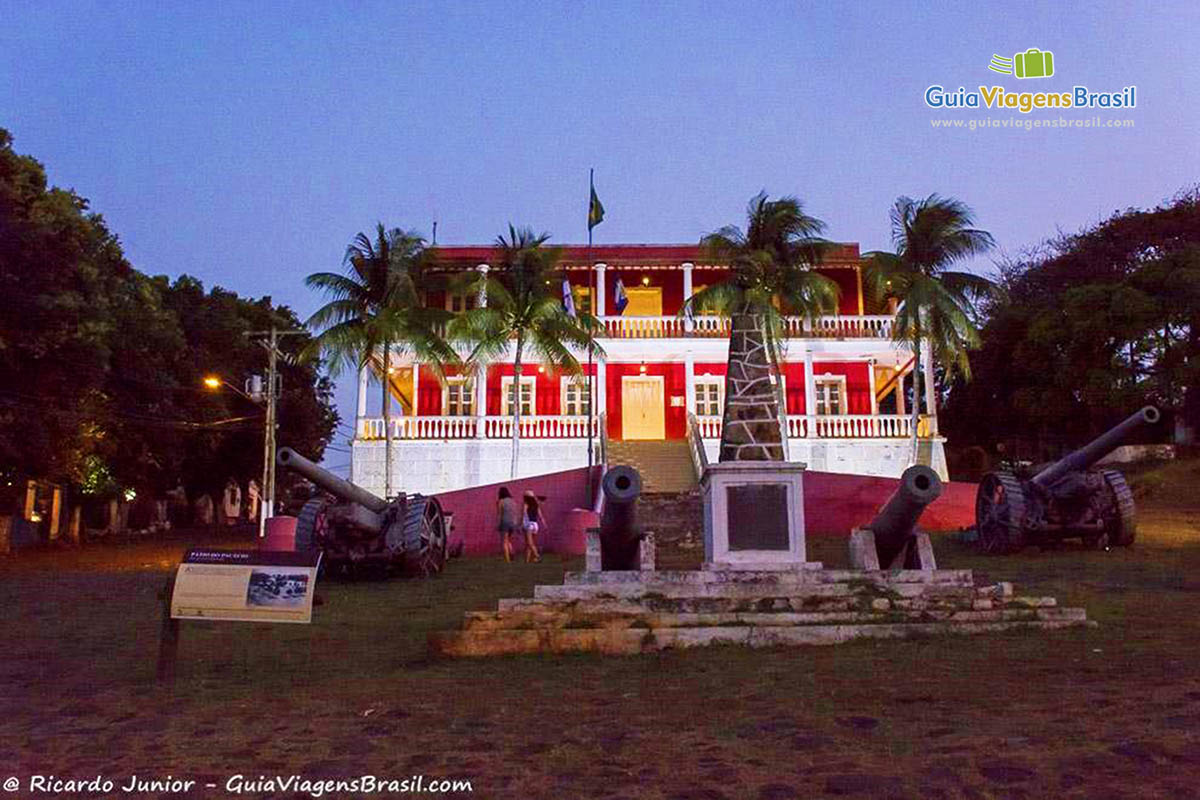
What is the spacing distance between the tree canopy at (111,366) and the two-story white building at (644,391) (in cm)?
647

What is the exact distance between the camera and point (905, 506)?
31.0ft

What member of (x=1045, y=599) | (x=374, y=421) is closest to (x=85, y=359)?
(x=374, y=421)

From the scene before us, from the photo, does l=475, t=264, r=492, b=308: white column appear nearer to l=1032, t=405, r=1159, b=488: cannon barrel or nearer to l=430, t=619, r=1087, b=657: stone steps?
l=1032, t=405, r=1159, b=488: cannon barrel

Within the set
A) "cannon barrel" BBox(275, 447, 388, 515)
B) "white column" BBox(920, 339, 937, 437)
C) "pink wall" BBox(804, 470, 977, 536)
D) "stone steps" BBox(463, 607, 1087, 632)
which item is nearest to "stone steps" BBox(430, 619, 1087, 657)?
"stone steps" BBox(463, 607, 1087, 632)

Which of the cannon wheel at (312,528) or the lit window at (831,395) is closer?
the cannon wheel at (312,528)

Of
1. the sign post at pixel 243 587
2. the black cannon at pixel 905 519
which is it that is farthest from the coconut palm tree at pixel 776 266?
the sign post at pixel 243 587

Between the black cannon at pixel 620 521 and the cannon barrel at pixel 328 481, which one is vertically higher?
the cannon barrel at pixel 328 481

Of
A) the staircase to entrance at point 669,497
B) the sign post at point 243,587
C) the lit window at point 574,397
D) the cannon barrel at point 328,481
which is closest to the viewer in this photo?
the sign post at point 243,587

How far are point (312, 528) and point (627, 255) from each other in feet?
62.8

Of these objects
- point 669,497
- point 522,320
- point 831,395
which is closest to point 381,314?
point 522,320

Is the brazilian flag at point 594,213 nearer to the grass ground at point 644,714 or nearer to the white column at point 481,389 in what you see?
the white column at point 481,389

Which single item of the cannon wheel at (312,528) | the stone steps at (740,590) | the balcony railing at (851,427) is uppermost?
the balcony railing at (851,427)

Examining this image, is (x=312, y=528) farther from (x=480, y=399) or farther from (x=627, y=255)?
(x=627, y=255)

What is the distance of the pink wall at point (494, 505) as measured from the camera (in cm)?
2177
